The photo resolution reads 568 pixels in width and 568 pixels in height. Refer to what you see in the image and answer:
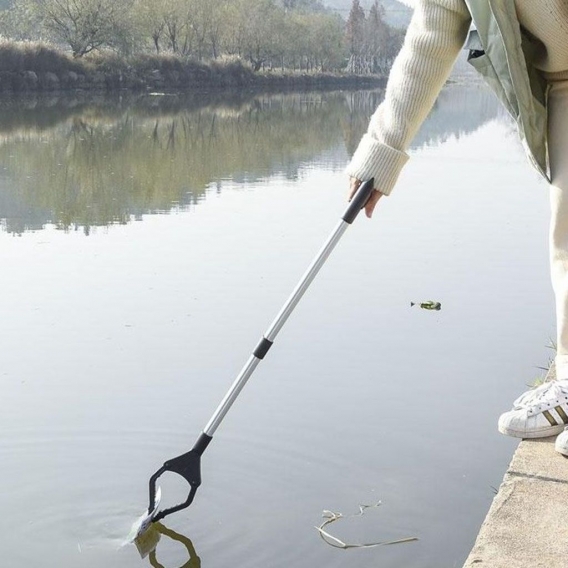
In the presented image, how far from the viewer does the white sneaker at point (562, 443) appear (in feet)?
8.90

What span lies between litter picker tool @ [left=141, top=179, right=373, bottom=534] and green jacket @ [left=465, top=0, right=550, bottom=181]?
0.39m

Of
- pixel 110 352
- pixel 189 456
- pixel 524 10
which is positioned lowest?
pixel 110 352

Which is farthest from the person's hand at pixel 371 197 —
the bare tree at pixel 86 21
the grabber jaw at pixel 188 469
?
the bare tree at pixel 86 21

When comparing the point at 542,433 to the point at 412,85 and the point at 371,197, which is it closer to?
the point at 371,197

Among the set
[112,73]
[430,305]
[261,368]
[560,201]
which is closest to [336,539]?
[560,201]

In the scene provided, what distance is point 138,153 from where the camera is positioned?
15578 millimetres

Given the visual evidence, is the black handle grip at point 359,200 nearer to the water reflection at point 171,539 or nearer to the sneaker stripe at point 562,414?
the sneaker stripe at point 562,414

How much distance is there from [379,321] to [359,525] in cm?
241

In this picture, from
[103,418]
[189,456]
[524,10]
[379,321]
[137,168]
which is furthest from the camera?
[137,168]

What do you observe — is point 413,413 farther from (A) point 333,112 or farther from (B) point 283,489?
(A) point 333,112

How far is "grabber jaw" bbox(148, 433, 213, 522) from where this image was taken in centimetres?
324

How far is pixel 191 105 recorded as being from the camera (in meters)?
33.1

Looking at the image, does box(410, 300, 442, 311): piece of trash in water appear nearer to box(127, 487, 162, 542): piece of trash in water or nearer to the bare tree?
box(127, 487, 162, 542): piece of trash in water

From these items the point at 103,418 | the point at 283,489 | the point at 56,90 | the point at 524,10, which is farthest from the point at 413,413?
the point at 56,90
